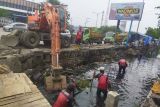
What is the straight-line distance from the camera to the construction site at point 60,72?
8.34 m

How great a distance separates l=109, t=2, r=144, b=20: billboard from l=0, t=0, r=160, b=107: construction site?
928 centimetres

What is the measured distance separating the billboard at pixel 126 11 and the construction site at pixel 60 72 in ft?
30.5

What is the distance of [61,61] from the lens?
20.3 m

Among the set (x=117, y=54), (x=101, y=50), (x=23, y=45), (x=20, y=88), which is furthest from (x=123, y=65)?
(x=117, y=54)

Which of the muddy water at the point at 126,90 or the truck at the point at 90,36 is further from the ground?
the truck at the point at 90,36

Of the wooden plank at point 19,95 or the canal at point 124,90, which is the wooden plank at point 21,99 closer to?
the wooden plank at point 19,95

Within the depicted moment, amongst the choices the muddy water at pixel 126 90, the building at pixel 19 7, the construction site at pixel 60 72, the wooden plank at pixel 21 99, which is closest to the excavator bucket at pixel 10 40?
the construction site at pixel 60 72

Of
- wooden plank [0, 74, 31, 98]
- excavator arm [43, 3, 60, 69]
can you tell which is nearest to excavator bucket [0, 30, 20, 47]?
excavator arm [43, 3, 60, 69]

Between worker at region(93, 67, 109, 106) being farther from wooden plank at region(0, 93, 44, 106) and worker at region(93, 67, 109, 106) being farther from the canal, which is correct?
wooden plank at region(0, 93, 44, 106)

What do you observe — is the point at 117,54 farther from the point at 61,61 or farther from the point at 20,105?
the point at 20,105

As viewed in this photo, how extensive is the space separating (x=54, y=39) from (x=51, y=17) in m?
1.80

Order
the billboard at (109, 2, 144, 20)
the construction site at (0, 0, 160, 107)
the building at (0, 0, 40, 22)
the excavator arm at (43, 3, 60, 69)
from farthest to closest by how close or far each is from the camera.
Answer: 1. the building at (0, 0, 40, 22)
2. the billboard at (109, 2, 144, 20)
3. the excavator arm at (43, 3, 60, 69)
4. the construction site at (0, 0, 160, 107)

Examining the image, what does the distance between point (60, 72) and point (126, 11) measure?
30836 millimetres

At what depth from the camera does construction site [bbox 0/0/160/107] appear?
328 inches
